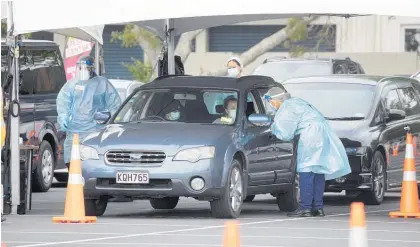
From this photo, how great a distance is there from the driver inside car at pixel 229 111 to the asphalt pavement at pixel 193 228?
1.09m

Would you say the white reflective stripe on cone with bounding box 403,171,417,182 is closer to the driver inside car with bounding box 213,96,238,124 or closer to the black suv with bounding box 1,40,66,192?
the driver inside car with bounding box 213,96,238,124

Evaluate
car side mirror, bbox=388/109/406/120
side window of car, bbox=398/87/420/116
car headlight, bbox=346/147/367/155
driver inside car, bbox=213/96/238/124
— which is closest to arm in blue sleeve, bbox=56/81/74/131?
driver inside car, bbox=213/96/238/124

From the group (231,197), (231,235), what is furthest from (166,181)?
(231,235)

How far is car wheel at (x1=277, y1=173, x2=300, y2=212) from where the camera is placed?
1811cm

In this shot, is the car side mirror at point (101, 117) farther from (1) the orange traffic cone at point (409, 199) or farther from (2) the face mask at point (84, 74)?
(1) the orange traffic cone at point (409, 199)

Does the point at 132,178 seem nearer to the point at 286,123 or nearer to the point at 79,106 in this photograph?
the point at 286,123

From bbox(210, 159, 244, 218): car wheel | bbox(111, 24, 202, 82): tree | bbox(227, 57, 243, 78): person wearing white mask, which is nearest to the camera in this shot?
bbox(210, 159, 244, 218): car wheel

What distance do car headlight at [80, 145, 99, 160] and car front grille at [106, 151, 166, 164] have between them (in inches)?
5.9

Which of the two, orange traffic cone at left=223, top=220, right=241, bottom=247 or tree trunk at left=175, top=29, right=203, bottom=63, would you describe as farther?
tree trunk at left=175, top=29, right=203, bottom=63

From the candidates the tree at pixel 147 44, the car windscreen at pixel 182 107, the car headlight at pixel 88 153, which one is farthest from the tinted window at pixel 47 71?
the tree at pixel 147 44

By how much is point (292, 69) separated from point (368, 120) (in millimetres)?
10697

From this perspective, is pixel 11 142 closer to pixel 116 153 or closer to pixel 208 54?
pixel 116 153

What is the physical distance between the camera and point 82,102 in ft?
62.0

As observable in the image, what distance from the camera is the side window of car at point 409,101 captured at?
20.5 metres
